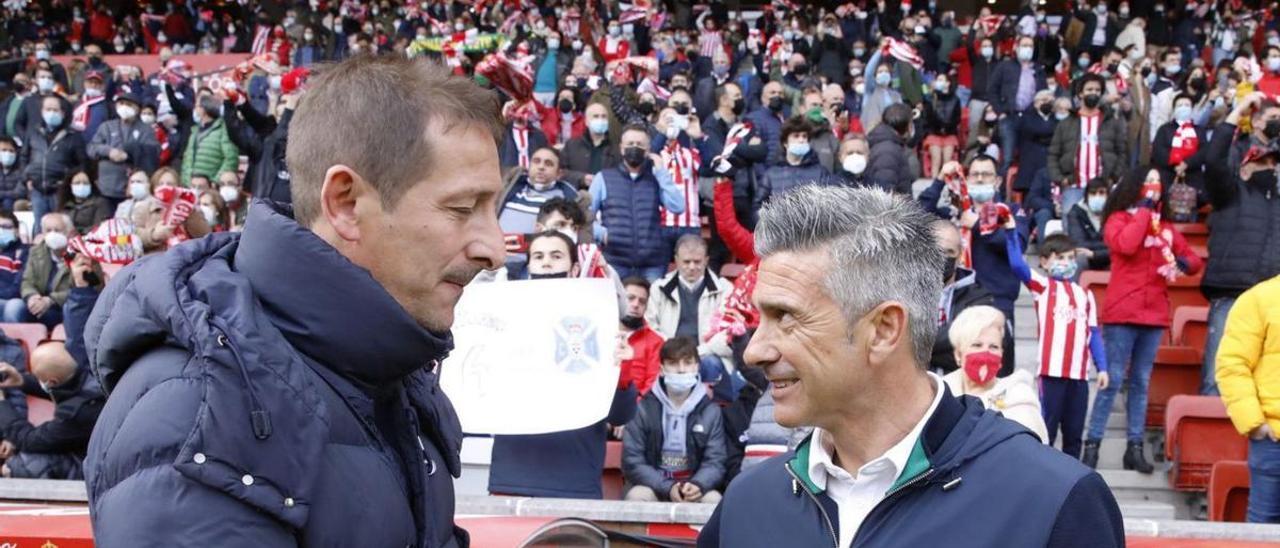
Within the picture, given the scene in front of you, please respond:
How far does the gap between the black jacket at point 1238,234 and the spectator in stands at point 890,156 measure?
7.07 feet

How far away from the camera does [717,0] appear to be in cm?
2217

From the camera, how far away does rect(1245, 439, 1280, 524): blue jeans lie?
5949 mm

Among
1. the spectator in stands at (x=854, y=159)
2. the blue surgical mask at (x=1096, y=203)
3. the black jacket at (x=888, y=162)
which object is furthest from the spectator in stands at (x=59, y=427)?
the blue surgical mask at (x=1096, y=203)

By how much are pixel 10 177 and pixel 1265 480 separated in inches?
524

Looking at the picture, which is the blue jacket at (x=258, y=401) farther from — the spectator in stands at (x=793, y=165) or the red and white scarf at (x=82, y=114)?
the red and white scarf at (x=82, y=114)

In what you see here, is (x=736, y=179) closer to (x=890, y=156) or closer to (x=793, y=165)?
(x=793, y=165)

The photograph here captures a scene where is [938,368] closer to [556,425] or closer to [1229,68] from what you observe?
[556,425]

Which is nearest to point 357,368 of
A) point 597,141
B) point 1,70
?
point 597,141

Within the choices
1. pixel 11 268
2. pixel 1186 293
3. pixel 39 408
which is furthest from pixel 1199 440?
pixel 11 268

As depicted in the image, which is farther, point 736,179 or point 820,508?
point 736,179

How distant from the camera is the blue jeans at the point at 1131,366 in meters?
7.81

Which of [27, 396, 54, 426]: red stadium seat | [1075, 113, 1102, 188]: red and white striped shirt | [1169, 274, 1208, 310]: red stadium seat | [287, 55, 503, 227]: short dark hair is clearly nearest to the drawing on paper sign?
[27, 396, 54, 426]: red stadium seat

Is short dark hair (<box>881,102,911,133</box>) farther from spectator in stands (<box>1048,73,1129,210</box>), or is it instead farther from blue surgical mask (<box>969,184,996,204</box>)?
spectator in stands (<box>1048,73,1129,210</box>)

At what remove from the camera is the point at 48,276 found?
10.7m
